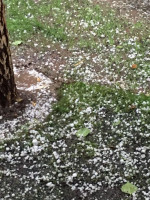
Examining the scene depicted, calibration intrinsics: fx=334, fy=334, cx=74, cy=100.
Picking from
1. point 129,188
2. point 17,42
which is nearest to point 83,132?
point 129,188

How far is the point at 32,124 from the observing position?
4199mm

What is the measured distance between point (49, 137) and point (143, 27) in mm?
3119

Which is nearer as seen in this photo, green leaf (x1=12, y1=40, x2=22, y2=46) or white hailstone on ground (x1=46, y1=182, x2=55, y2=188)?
white hailstone on ground (x1=46, y1=182, x2=55, y2=188)

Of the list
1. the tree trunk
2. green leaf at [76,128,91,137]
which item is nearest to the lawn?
green leaf at [76,128,91,137]

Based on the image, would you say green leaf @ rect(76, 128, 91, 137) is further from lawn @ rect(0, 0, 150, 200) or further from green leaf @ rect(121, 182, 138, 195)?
green leaf @ rect(121, 182, 138, 195)

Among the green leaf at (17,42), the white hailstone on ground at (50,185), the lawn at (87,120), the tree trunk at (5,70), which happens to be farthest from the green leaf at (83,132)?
the green leaf at (17,42)

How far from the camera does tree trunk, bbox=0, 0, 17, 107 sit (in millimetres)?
3951

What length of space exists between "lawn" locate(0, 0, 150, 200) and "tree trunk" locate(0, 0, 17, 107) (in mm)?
515

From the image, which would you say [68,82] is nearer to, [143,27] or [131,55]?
[131,55]

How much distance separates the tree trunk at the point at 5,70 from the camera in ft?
13.0

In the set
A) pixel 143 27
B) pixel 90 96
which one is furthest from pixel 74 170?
pixel 143 27

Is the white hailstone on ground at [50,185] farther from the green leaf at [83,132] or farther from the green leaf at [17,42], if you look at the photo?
the green leaf at [17,42]

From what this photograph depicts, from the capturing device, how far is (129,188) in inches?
130

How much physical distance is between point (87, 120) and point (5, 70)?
1.20 metres
